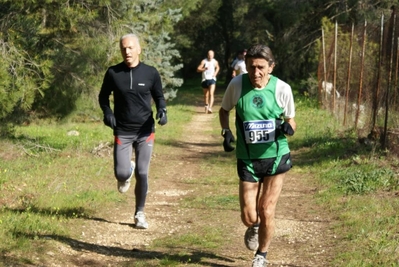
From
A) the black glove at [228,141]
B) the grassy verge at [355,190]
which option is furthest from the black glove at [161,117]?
the grassy verge at [355,190]

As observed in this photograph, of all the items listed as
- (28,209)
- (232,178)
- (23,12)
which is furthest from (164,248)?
(23,12)

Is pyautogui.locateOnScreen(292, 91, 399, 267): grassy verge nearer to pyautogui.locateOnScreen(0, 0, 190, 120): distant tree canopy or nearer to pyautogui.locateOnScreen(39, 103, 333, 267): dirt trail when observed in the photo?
pyautogui.locateOnScreen(39, 103, 333, 267): dirt trail

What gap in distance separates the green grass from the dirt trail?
155 millimetres

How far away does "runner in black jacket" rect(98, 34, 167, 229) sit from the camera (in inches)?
316

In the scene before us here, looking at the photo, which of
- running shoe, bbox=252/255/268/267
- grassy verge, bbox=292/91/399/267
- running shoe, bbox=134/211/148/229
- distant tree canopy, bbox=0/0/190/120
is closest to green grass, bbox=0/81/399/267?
grassy verge, bbox=292/91/399/267

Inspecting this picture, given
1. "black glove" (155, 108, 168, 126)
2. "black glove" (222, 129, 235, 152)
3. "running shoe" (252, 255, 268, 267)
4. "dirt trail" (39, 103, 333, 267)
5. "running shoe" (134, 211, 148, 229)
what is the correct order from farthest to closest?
"running shoe" (134, 211, 148, 229), "black glove" (155, 108, 168, 126), "dirt trail" (39, 103, 333, 267), "black glove" (222, 129, 235, 152), "running shoe" (252, 255, 268, 267)

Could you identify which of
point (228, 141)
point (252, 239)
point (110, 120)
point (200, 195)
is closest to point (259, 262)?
point (252, 239)

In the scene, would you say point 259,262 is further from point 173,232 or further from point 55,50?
point 55,50

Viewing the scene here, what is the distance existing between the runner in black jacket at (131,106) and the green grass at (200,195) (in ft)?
3.29

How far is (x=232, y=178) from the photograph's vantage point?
38.9ft

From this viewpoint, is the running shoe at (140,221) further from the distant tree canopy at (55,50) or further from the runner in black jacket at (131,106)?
the distant tree canopy at (55,50)

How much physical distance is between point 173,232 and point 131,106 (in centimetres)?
153

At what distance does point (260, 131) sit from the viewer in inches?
248

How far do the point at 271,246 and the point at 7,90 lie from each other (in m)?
5.60
